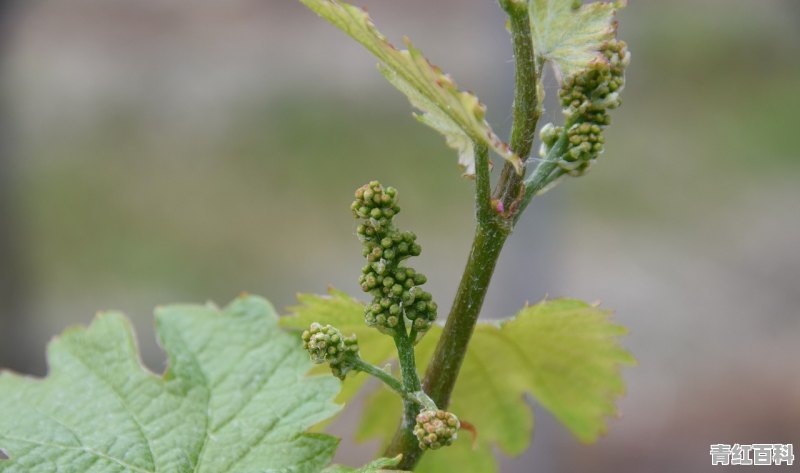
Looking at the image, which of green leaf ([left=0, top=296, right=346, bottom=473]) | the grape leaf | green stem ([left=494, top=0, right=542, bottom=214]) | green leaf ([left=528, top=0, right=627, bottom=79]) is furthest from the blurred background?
green stem ([left=494, top=0, right=542, bottom=214])

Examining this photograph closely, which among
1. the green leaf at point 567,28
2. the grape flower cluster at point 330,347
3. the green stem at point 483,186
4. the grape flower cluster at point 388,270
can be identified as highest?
the green leaf at point 567,28

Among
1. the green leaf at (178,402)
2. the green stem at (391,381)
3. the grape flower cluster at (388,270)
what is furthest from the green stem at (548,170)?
the green leaf at (178,402)

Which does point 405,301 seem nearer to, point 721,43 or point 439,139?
point 439,139

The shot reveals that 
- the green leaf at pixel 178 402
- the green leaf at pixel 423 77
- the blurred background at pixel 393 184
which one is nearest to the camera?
the green leaf at pixel 423 77

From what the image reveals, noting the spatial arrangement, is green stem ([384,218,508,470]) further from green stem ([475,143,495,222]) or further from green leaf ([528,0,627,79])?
green leaf ([528,0,627,79])

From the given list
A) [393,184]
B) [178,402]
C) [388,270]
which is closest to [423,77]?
[388,270]

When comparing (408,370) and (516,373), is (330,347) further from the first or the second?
(516,373)

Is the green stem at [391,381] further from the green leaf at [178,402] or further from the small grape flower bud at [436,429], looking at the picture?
the green leaf at [178,402]
